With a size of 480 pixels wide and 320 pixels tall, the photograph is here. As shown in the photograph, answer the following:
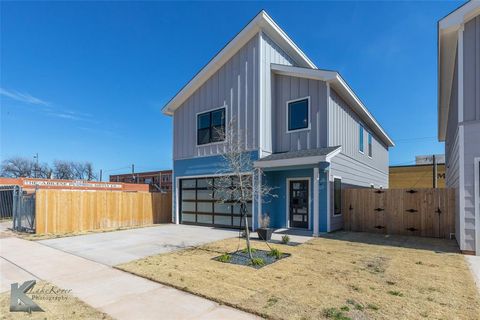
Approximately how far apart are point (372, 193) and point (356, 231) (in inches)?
68.2

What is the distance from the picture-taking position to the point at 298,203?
11.6 meters

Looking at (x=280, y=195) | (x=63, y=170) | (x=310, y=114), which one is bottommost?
(x=280, y=195)

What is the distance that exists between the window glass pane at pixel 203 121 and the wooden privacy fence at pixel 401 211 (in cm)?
747

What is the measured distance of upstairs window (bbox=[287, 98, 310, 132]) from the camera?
11541 mm

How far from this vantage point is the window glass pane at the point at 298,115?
11.6 m

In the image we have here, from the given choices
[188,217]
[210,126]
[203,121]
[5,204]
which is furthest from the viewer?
[5,204]

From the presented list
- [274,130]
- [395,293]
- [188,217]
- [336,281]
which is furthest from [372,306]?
[188,217]

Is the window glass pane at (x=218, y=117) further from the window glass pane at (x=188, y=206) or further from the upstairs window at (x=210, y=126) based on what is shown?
the window glass pane at (x=188, y=206)

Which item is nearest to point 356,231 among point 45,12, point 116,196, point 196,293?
point 196,293

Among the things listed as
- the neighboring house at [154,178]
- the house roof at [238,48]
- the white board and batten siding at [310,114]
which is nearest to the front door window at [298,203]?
the white board and batten siding at [310,114]

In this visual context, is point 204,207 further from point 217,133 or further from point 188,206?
point 217,133

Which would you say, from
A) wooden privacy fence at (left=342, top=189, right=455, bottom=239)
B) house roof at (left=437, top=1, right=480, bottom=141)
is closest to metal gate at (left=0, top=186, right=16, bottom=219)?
wooden privacy fence at (left=342, top=189, right=455, bottom=239)

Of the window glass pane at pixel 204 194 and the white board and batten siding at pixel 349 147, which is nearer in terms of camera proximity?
the white board and batten siding at pixel 349 147

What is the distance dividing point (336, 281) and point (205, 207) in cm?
956
